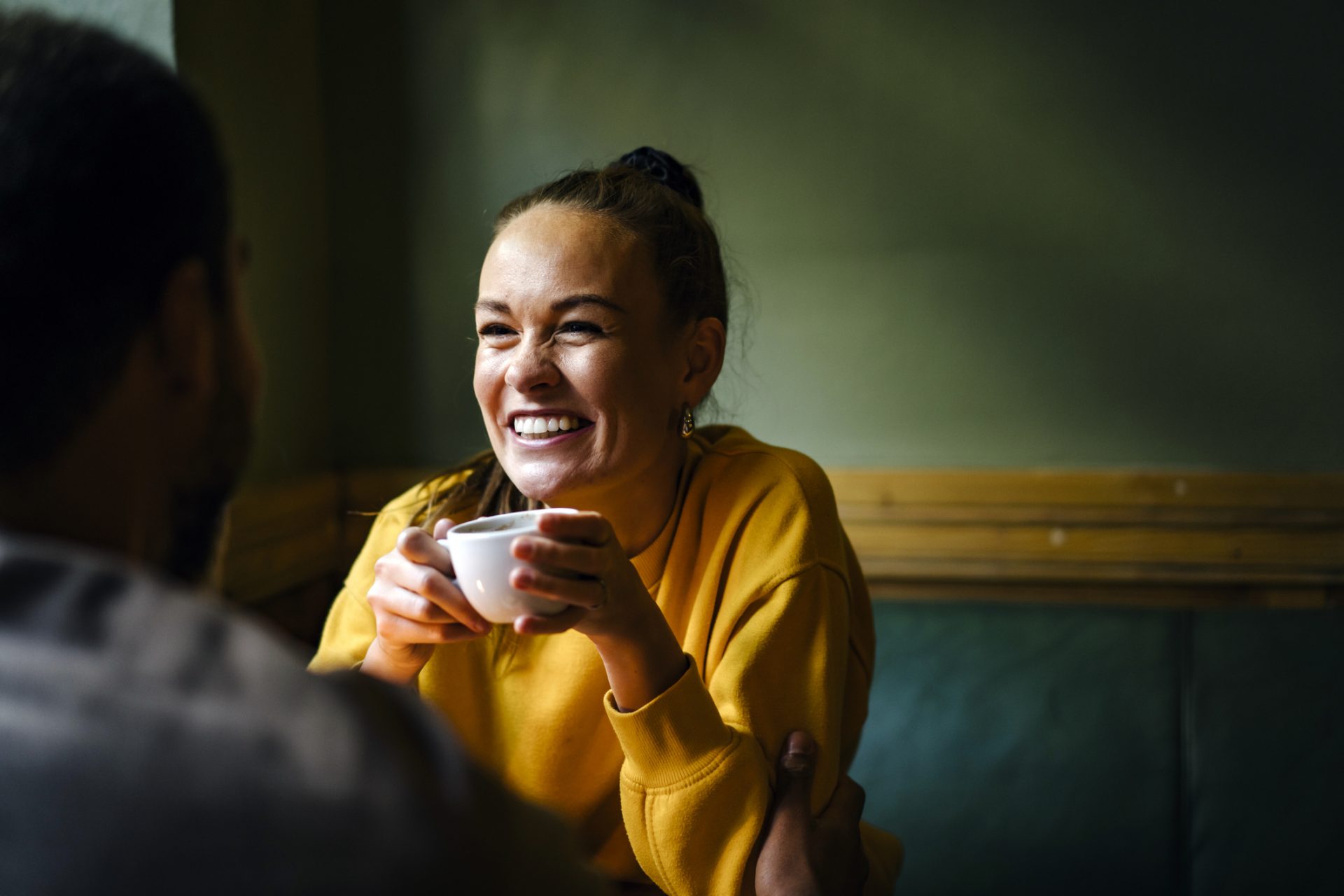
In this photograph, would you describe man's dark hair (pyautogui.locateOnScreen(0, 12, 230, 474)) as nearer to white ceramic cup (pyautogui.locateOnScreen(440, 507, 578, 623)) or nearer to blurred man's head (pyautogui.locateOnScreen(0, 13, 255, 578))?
blurred man's head (pyautogui.locateOnScreen(0, 13, 255, 578))

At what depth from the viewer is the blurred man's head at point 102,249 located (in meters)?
0.47

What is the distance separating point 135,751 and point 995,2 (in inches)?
78.9

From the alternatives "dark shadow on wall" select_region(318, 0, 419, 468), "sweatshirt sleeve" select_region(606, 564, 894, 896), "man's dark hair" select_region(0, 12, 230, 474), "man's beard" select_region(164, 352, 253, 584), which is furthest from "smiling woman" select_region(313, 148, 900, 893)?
"dark shadow on wall" select_region(318, 0, 419, 468)

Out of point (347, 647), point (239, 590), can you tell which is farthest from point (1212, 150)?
point (239, 590)

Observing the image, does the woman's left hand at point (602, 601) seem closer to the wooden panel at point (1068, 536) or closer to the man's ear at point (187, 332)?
the man's ear at point (187, 332)

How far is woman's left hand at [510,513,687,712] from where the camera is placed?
84 centimetres

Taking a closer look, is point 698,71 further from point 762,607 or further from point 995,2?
point 762,607

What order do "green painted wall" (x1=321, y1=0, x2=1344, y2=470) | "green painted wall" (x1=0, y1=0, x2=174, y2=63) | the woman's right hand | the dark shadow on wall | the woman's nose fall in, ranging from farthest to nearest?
the dark shadow on wall, "green painted wall" (x1=321, y1=0, x2=1344, y2=470), "green painted wall" (x1=0, y1=0, x2=174, y2=63), the woman's nose, the woman's right hand

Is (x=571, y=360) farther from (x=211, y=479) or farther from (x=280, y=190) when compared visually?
(x=280, y=190)

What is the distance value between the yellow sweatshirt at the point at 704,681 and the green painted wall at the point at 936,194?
734mm

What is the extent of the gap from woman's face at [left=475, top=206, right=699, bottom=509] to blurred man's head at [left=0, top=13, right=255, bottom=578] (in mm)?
662

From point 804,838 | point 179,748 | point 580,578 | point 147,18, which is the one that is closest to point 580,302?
point 580,578

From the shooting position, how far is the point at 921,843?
5.66ft

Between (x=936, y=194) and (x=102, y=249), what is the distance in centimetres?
173
